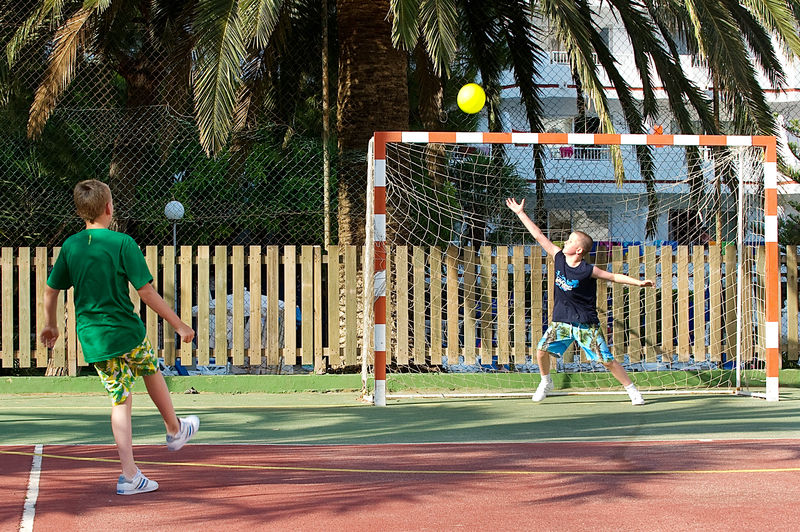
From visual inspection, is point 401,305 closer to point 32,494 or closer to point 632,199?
point 632,199

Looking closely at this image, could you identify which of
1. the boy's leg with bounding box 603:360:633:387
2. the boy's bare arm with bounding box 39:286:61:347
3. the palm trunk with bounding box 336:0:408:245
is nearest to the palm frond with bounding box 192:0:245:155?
the palm trunk with bounding box 336:0:408:245

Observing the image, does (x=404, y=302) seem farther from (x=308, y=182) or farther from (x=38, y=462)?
(x=38, y=462)

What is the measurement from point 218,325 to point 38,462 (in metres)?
4.36

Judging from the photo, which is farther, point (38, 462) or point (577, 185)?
point (577, 185)

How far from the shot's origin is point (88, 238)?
5164 millimetres

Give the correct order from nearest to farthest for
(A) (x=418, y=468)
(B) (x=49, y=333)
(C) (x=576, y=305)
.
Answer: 1. (B) (x=49, y=333)
2. (A) (x=418, y=468)
3. (C) (x=576, y=305)

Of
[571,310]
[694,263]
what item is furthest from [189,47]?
[694,263]

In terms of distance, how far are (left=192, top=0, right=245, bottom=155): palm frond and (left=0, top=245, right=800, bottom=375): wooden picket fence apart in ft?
4.88

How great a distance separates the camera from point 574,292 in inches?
354

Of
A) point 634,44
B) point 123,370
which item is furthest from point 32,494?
point 634,44

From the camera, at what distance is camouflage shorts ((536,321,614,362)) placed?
8922 mm

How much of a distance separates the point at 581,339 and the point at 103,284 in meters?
4.99

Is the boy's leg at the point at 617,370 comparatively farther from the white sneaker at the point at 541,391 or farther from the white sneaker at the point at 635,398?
the white sneaker at the point at 541,391

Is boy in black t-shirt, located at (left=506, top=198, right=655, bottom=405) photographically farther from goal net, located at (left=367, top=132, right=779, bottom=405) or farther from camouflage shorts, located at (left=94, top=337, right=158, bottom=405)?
camouflage shorts, located at (left=94, top=337, right=158, bottom=405)
